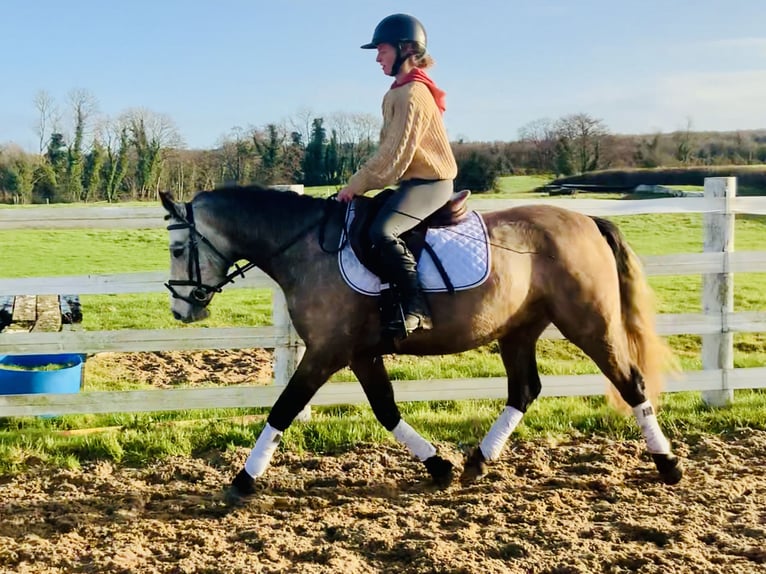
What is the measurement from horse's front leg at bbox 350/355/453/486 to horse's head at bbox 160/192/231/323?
1009 millimetres

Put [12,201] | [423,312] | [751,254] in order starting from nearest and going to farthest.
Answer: [423,312] → [751,254] → [12,201]

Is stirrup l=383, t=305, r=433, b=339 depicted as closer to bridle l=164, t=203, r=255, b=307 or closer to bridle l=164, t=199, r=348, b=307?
bridle l=164, t=199, r=348, b=307

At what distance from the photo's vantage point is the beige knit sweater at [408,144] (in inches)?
164

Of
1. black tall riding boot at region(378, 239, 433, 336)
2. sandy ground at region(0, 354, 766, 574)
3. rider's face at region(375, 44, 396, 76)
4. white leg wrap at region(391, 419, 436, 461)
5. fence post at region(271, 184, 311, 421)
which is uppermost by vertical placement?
rider's face at region(375, 44, 396, 76)

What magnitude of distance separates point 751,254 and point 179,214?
179 inches

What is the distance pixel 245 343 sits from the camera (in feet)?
18.2

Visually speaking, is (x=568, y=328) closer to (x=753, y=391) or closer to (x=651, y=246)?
(x=753, y=391)

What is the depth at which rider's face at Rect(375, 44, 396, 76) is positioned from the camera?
4.26 metres

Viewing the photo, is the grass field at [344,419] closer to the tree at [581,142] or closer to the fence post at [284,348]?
the fence post at [284,348]

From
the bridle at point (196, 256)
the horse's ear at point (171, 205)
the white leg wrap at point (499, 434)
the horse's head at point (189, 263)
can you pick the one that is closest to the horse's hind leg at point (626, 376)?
the white leg wrap at point (499, 434)

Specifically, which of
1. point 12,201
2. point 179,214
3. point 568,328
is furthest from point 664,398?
point 12,201

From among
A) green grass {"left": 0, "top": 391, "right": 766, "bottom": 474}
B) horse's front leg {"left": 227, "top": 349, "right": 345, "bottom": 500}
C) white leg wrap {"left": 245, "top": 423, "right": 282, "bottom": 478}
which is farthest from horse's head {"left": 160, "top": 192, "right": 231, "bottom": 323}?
green grass {"left": 0, "top": 391, "right": 766, "bottom": 474}

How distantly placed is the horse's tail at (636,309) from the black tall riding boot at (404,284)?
1503 millimetres

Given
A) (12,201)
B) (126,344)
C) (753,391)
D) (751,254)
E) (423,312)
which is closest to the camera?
(423,312)
